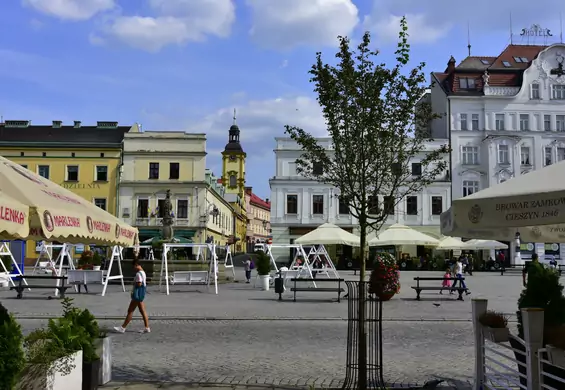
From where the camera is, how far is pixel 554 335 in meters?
5.00

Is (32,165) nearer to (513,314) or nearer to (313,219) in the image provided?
(313,219)

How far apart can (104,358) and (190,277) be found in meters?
15.2

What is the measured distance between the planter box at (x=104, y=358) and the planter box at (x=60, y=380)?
102 cm

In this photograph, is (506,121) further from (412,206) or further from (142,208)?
(142,208)

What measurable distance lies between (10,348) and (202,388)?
9.59 ft

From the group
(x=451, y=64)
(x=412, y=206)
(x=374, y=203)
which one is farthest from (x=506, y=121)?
(x=374, y=203)

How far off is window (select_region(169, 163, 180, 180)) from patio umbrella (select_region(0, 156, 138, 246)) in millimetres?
50529

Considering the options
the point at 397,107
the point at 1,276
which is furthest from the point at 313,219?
the point at 397,107

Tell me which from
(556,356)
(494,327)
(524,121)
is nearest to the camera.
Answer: (556,356)

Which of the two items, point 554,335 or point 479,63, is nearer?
point 554,335

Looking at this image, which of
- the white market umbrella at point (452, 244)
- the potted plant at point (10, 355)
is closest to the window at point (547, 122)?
the white market umbrella at point (452, 244)

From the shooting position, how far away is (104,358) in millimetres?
7309

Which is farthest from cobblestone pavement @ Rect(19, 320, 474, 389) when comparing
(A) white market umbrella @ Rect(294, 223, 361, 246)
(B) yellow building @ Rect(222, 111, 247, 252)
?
(B) yellow building @ Rect(222, 111, 247, 252)

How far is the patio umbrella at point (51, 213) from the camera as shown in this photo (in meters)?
5.21
